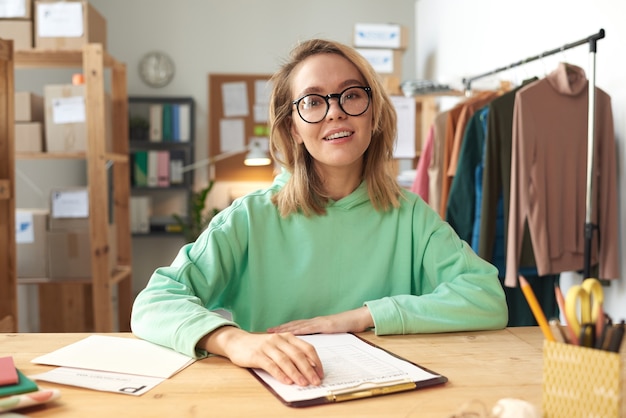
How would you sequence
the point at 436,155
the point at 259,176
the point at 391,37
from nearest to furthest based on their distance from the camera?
the point at 436,155, the point at 391,37, the point at 259,176

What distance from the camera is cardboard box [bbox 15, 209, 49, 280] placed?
11.1 ft

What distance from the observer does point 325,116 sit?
137 centimetres

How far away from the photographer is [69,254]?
3.37 m

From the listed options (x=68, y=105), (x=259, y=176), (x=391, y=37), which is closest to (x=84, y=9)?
(x=68, y=105)

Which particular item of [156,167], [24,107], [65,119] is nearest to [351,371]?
[65,119]

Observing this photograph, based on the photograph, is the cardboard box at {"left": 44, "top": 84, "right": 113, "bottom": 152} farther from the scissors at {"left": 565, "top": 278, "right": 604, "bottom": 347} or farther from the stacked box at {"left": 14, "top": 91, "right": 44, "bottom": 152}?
the scissors at {"left": 565, "top": 278, "right": 604, "bottom": 347}

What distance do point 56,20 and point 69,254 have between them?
1.23 meters

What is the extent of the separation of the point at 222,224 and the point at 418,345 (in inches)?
20.3

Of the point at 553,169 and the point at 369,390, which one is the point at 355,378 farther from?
the point at 553,169

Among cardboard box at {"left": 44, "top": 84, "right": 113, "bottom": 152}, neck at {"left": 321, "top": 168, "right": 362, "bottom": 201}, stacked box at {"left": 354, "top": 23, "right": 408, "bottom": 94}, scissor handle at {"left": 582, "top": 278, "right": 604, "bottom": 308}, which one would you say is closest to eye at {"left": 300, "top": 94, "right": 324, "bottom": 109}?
neck at {"left": 321, "top": 168, "right": 362, "bottom": 201}

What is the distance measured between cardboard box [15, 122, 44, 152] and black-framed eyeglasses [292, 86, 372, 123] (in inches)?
91.5

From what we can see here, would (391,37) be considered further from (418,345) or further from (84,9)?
(418,345)

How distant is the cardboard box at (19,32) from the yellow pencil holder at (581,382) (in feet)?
10.8

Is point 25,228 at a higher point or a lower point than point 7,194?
lower
